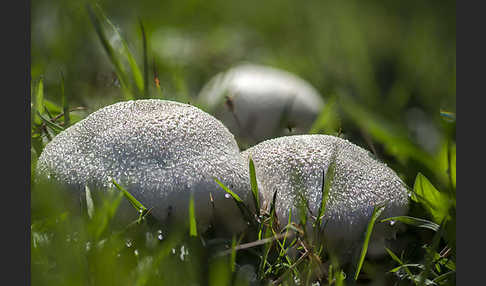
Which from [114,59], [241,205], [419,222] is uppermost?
[114,59]

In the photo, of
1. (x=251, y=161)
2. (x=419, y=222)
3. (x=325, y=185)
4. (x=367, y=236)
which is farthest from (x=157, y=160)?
(x=419, y=222)

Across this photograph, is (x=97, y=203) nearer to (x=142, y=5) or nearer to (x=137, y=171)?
(x=137, y=171)

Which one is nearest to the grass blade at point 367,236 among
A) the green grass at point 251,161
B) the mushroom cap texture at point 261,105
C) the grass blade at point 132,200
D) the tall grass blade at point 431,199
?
the green grass at point 251,161

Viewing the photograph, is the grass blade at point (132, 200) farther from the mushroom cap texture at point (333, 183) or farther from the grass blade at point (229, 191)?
the mushroom cap texture at point (333, 183)

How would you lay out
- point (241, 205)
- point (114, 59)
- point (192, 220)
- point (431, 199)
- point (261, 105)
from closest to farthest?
point (192, 220), point (241, 205), point (431, 199), point (114, 59), point (261, 105)

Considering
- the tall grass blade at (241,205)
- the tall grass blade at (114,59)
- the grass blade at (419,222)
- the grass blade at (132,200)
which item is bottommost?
the grass blade at (419,222)

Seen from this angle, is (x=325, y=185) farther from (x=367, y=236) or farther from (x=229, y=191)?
(x=229, y=191)
